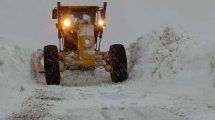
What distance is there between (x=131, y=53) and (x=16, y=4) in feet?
62.7

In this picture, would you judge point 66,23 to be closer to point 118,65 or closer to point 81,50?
point 81,50

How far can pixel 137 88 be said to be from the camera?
1259 centimetres

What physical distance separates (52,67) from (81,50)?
108 centimetres

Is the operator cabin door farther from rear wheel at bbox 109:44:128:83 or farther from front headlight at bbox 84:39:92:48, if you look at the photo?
rear wheel at bbox 109:44:128:83

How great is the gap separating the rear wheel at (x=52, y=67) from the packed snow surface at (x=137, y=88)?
1.27 feet

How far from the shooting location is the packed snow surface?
9000 millimetres

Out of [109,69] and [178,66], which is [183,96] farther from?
[109,69]

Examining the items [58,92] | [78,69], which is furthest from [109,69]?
[58,92]

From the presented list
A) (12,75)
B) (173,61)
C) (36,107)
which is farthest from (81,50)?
(36,107)

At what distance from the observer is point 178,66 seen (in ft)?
42.8

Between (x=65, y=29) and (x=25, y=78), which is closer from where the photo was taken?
(x=25, y=78)

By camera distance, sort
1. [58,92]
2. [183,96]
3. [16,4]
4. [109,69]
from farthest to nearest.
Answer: [16,4], [109,69], [58,92], [183,96]

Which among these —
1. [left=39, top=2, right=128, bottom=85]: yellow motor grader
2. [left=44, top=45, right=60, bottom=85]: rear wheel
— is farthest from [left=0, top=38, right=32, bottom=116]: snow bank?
[left=39, top=2, right=128, bottom=85]: yellow motor grader

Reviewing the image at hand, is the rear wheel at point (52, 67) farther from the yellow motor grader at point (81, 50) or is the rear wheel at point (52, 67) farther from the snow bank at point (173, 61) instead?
the snow bank at point (173, 61)
